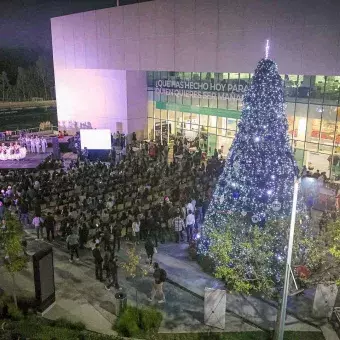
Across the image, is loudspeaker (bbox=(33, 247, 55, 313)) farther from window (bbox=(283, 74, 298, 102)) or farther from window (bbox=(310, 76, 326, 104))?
window (bbox=(283, 74, 298, 102))

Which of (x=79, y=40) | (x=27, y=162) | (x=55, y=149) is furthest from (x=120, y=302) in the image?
(x=79, y=40)

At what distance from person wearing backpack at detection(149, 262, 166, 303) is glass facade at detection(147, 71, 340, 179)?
14972 mm

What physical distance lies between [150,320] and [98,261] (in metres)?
3.07

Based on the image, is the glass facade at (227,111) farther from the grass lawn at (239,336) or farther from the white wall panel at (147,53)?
the grass lawn at (239,336)

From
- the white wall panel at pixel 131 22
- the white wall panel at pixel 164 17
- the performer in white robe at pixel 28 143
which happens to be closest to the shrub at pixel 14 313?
the performer in white robe at pixel 28 143

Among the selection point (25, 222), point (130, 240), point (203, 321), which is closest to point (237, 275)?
point (203, 321)

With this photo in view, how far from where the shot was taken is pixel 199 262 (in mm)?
13773

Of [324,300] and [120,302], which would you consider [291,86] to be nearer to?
[324,300]

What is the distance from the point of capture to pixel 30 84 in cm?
7838

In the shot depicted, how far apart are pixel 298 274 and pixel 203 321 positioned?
9.15ft

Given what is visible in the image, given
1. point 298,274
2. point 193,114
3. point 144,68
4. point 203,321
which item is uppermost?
point 144,68

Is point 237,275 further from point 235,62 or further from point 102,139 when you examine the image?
point 102,139

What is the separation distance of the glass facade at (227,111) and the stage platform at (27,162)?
997 cm

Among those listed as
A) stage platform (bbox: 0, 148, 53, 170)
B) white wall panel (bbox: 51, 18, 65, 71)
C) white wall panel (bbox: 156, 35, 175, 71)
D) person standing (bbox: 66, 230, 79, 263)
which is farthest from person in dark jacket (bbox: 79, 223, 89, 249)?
white wall panel (bbox: 51, 18, 65, 71)
